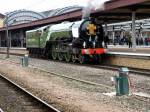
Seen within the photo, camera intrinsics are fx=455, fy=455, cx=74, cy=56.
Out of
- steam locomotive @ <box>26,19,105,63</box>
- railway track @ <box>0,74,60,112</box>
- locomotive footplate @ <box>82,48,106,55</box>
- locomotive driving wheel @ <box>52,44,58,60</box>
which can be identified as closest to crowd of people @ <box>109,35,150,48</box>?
locomotive driving wheel @ <box>52,44,58,60</box>

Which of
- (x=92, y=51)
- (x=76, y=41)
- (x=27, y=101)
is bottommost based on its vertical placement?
(x=27, y=101)

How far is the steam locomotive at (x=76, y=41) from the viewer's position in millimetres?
30734

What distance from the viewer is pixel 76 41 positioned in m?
31.1

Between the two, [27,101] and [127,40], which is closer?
[27,101]

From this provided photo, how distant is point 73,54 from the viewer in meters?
33.1

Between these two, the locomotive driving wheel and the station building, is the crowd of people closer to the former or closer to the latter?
the station building

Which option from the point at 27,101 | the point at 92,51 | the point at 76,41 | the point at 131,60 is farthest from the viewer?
the point at 76,41

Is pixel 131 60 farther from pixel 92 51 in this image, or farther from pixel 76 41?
pixel 76 41

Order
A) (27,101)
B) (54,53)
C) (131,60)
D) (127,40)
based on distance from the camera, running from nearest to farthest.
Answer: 1. (27,101)
2. (131,60)
3. (54,53)
4. (127,40)

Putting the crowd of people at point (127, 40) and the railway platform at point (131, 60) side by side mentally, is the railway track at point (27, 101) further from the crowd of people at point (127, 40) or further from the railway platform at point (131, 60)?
the crowd of people at point (127, 40)

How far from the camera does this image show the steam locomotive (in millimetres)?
30734

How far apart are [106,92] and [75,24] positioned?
16424mm

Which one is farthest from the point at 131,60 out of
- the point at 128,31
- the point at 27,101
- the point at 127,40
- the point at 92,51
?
the point at 128,31

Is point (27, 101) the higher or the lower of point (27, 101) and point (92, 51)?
the lower
